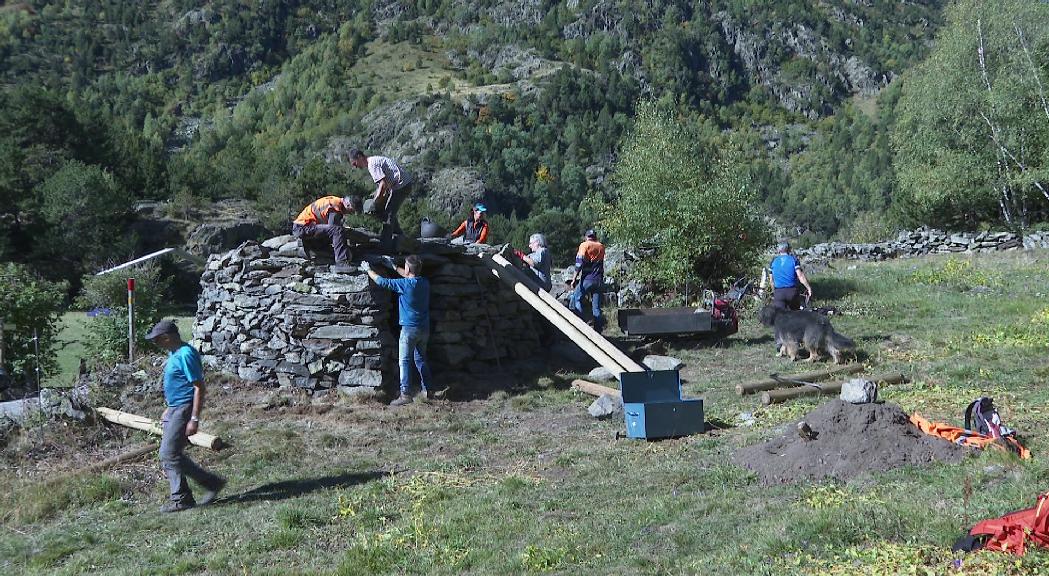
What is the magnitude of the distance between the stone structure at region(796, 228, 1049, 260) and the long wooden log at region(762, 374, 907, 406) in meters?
18.8

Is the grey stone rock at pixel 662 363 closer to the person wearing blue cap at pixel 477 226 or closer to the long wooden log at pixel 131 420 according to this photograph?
the person wearing blue cap at pixel 477 226

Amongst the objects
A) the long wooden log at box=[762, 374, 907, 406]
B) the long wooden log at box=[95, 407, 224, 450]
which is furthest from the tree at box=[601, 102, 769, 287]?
the long wooden log at box=[95, 407, 224, 450]

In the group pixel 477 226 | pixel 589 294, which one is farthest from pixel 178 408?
pixel 589 294

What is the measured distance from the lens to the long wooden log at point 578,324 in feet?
34.7

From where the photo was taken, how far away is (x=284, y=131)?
14488 centimetres

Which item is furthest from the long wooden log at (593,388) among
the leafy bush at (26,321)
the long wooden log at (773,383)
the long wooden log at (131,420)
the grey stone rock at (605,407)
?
the leafy bush at (26,321)

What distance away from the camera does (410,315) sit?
408 inches

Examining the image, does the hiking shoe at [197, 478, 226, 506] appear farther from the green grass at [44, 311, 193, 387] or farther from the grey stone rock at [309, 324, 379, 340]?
the green grass at [44, 311, 193, 387]

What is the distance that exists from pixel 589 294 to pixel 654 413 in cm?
638

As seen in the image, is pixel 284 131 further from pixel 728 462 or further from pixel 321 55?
pixel 728 462

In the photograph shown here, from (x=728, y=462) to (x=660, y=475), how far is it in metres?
0.65

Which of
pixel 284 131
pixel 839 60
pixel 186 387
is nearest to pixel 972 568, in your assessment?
pixel 186 387

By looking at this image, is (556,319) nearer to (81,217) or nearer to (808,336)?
(808,336)

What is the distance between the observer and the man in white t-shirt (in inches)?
419
